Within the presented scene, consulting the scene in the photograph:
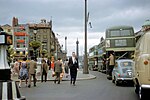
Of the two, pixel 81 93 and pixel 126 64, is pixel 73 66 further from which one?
pixel 81 93

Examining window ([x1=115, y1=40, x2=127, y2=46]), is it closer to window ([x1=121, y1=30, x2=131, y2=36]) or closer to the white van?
window ([x1=121, y1=30, x2=131, y2=36])

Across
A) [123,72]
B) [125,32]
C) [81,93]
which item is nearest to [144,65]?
[81,93]

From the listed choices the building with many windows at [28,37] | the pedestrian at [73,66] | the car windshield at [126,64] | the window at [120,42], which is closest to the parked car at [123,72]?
the car windshield at [126,64]

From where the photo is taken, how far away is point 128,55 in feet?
95.3

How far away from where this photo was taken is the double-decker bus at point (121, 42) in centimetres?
2912

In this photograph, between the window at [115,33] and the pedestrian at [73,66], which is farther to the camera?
the window at [115,33]

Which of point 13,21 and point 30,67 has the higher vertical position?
point 13,21

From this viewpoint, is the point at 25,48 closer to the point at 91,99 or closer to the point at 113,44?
the point at 113,44

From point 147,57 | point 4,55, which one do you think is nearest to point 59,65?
point 147,57

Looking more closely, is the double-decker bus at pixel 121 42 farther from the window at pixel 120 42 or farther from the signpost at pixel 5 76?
the signpost at pixel 5 76

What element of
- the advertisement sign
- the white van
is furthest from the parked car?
the advertisement sign

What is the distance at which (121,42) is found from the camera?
29.5 m

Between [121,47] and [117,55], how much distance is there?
89 cm

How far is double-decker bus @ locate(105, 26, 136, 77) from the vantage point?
29125 millimetres
